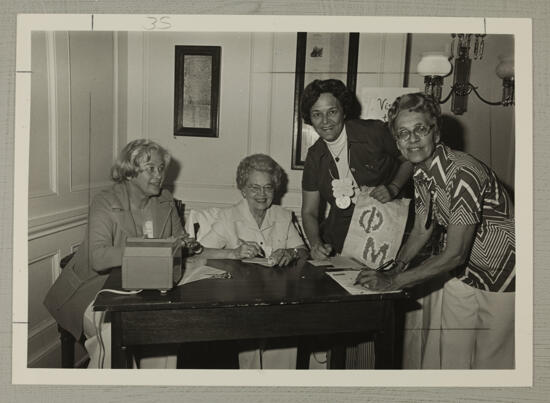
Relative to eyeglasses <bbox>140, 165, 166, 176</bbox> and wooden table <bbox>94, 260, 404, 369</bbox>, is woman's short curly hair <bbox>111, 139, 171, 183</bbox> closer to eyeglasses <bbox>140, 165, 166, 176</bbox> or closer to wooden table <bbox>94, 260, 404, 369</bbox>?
eyeglasses <bbox>140, 165, 166, 176</bbox>

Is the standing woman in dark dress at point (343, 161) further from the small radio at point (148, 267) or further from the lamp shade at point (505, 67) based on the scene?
the small radio at point (148, 267)

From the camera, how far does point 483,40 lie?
1.16m

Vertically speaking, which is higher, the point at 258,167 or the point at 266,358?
the point at 258,167

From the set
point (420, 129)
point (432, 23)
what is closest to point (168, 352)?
point (420, 129)

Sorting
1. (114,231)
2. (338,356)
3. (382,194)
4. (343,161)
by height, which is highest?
(343,161)

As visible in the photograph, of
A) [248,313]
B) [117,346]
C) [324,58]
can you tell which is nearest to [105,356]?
[117,346]

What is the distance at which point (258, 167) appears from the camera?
135cm

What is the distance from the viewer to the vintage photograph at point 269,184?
1148mm

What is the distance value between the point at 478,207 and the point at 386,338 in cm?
45

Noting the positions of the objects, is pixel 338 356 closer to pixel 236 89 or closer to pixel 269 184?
pixel 269 184

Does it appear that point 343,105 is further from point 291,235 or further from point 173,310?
point 173,310

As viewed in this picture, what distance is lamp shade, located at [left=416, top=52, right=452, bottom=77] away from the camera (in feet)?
3.88

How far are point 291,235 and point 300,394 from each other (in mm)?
525

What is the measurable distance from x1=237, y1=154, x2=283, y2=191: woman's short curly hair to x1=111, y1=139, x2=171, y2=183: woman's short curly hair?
0.22 m
